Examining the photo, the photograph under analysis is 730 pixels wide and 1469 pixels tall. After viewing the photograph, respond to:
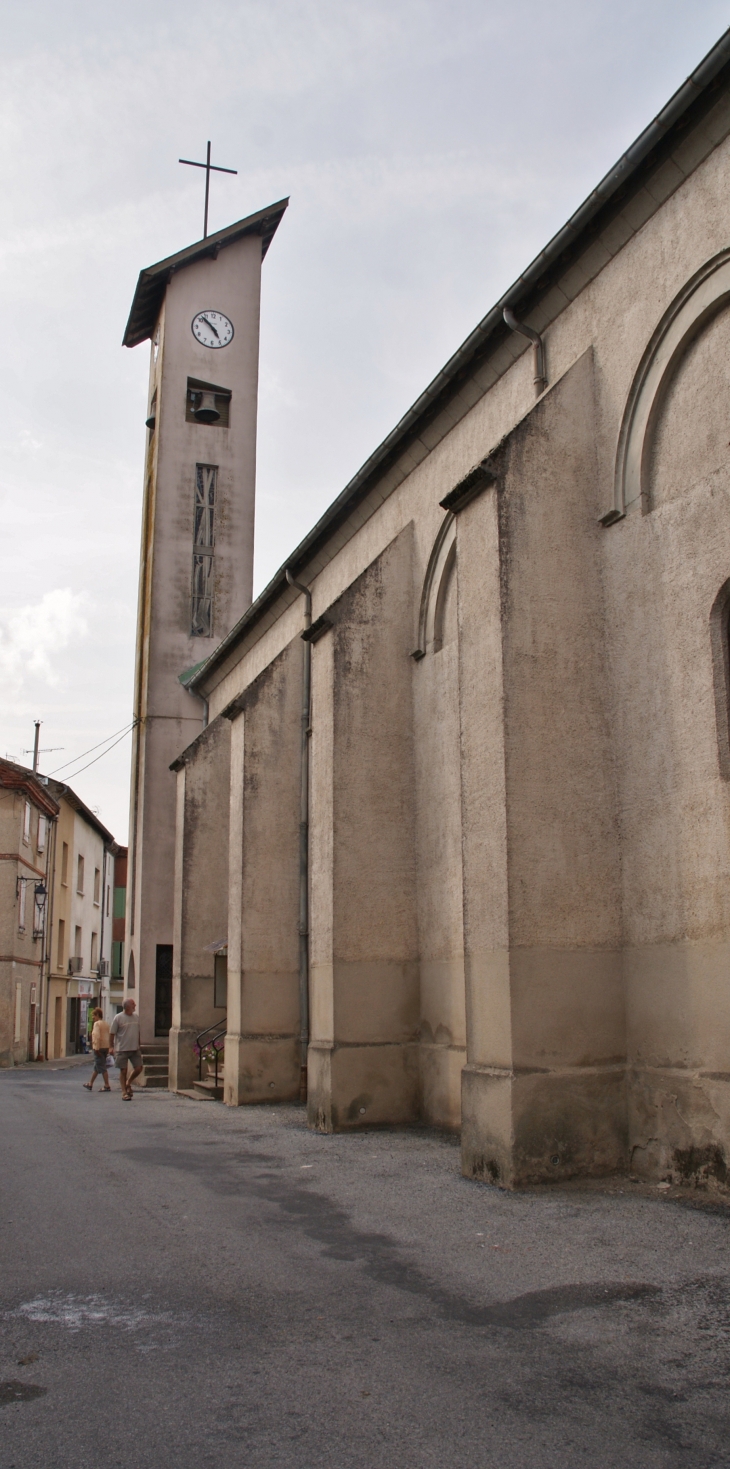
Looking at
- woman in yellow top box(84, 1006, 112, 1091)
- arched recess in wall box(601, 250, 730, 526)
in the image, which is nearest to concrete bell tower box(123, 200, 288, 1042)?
woman in yellow top box(84, 1006, 112, 1091)

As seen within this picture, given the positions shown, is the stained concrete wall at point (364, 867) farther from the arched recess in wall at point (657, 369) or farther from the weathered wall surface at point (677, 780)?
the arched recess in wall at point (657, 369)

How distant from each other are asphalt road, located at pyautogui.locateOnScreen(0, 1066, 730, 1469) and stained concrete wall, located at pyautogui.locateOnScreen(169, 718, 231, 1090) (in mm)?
9455

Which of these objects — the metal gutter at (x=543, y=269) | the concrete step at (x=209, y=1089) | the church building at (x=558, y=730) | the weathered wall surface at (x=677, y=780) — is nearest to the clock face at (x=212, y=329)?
the metal gutter at (x=543, y=269)

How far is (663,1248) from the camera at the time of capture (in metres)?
5.64

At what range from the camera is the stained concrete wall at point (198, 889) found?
17.7m

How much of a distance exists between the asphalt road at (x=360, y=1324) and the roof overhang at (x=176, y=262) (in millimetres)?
22246

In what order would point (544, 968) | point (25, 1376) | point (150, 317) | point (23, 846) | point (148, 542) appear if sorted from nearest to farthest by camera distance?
point (25, 1376) < point (544, 968) < point (148, 542) < point (150, 317) < point (23, 846)

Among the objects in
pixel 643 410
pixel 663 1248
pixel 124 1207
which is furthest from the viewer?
pixel 643 410

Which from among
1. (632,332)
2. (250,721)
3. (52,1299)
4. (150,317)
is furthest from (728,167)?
(150,317)

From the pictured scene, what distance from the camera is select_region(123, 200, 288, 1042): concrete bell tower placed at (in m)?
22.2

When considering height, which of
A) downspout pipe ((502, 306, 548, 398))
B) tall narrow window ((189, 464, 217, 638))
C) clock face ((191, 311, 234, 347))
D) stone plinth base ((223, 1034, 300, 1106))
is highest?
clock face ((191, 311, 234, 347))

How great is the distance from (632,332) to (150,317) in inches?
823

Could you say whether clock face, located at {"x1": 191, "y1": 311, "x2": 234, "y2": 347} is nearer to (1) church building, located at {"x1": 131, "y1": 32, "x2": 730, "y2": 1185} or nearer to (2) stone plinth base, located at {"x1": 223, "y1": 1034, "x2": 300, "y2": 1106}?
(1) church building, located at {"x1": 131, "y1": 32, "x2": 730, "y2": 1185}

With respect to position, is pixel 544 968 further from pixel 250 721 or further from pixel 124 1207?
pixel 250 721
